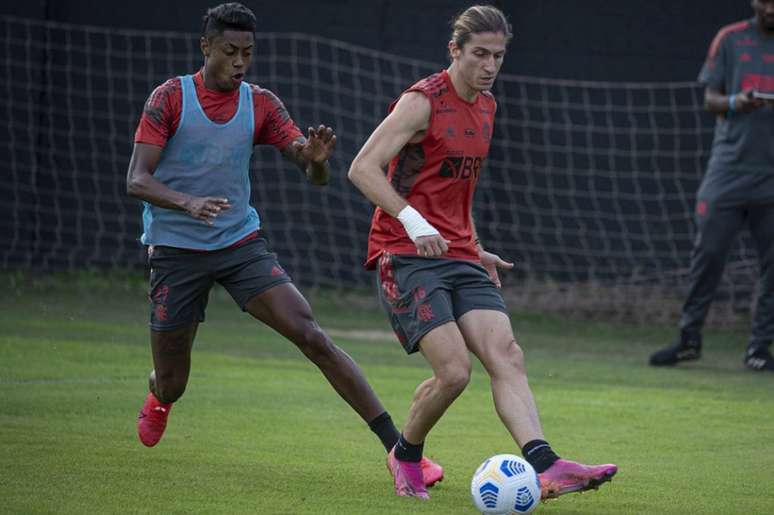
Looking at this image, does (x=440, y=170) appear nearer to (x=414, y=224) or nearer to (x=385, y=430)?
(x=414, y=224)

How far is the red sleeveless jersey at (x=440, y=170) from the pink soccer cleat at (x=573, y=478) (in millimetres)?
1165

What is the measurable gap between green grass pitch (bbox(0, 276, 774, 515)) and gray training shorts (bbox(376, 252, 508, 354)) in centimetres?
75

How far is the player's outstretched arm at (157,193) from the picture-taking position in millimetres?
6355

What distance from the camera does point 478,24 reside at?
20.9 feet

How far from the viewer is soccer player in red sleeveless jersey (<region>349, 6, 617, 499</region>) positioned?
243 inches

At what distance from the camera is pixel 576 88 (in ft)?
50.7

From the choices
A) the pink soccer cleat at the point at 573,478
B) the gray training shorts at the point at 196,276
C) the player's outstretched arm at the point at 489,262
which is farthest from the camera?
the gray training shorts at the point at 196,276

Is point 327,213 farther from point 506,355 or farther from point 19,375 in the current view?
point 506,355

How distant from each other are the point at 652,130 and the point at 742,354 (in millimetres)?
3464

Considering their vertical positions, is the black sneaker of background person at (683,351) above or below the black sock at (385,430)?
below

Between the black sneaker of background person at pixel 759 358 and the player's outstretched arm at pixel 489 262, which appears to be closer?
the player's outstretched arm at pixel 489 262

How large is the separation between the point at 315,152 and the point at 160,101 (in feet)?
2.51

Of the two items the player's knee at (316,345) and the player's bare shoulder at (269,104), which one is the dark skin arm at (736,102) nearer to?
the player's bare shoulder at (269,104)

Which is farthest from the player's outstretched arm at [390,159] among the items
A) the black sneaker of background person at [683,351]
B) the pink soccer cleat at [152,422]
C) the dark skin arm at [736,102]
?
the black sneaker of background person at [683,351]
